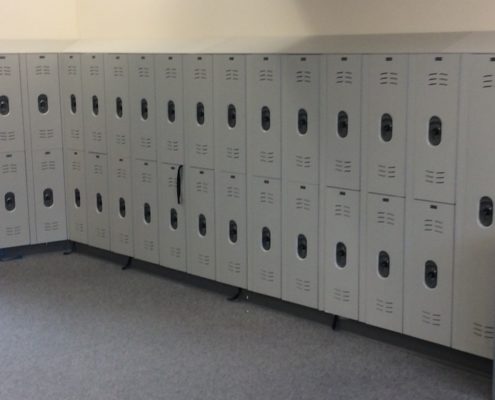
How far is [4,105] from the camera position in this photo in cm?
615

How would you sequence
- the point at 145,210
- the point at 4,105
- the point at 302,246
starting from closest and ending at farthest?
the point at 302,246
the point at 145,210
the point at 4,105

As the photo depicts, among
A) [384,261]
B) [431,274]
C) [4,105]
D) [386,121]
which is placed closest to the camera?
[431,274]

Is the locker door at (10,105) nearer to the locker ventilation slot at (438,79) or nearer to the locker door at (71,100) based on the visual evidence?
the locker door at (71,100)

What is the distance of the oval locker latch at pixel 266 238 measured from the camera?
494 cm

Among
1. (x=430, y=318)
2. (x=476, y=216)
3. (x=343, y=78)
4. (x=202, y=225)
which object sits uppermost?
(x=343, y=78)

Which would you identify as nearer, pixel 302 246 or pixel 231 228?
pixel 302 246

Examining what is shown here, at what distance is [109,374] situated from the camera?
408cm

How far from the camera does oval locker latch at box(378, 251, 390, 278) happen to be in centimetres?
432

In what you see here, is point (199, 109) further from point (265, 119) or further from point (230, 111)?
point (265, 119)

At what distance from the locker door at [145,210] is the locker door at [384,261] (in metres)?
1.84

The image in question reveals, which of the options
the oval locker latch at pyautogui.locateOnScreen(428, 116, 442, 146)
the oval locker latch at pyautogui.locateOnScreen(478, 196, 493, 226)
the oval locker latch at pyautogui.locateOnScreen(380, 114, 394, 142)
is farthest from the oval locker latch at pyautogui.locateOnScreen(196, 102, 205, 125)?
the oval locker latch at pyautogui.locateOnScreen(478, 196, 493, 226)

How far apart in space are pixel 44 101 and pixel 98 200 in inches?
34.7

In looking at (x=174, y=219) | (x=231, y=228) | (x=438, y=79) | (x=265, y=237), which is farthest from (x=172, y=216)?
(x=438, y=79)

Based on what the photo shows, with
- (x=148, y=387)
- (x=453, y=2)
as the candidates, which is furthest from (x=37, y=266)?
(x=453, y=2)
